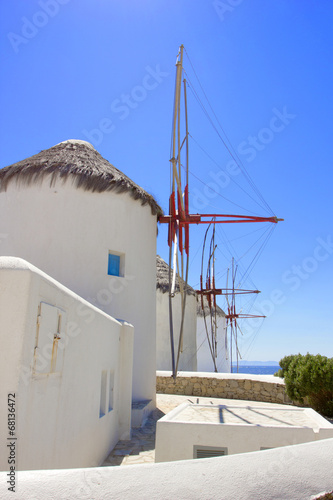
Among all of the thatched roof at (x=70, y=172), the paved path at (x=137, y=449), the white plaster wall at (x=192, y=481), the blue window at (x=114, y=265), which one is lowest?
the paved path at (x=137, y=449)

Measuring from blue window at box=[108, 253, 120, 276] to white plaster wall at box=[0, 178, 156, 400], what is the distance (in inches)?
8.1

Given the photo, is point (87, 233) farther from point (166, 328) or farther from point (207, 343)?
point (207, 343)

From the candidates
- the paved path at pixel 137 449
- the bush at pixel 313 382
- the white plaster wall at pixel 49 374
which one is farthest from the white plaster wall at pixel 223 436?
the bush at pixel 313 382

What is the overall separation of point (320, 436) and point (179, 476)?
12.0 feet

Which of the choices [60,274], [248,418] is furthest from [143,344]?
[248,418]

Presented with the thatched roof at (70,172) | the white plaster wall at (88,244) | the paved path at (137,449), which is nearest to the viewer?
the paved path at (137,449)

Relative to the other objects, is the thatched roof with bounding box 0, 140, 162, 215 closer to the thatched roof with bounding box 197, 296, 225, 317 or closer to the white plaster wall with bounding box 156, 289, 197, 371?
the white plaster wall with bounding box 156, 289, 197, 371

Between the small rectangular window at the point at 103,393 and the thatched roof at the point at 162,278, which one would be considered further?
the thatched roof at the point at 162,278

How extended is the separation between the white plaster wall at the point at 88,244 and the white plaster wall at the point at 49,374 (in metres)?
2.76

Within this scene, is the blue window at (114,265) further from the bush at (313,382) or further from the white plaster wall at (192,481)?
the white plaster wall at (192,481)

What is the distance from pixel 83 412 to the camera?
4547 millimetres

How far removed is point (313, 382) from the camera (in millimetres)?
8328

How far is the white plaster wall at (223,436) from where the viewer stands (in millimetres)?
4730

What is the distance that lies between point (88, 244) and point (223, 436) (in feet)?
16.8
